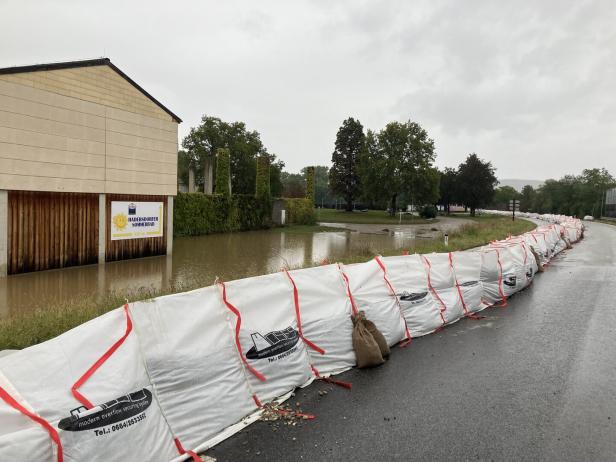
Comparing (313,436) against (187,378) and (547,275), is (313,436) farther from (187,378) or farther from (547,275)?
(547,275)

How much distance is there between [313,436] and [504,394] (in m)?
2.42

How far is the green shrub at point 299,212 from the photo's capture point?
130 feet

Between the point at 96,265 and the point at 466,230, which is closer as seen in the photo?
the point at 96,265

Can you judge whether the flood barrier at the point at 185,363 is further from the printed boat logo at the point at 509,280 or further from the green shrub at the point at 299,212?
the green shrub at the point at 299,212

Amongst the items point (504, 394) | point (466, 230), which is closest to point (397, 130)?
point (466, 230)

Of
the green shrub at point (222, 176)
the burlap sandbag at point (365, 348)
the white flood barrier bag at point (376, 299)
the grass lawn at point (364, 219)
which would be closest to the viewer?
the burlap sandbag at point (365, 348)

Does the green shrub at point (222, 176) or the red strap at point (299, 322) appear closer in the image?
the red strap at point (299, 322)

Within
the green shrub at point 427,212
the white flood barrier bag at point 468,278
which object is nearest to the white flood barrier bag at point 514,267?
the white flood barrier bag at point 468,278

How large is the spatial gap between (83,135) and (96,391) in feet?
44.1

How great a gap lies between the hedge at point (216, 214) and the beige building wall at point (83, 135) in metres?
9.30

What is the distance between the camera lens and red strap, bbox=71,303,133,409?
11.1 ft

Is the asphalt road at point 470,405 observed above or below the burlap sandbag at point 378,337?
below

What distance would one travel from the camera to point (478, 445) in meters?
4.02

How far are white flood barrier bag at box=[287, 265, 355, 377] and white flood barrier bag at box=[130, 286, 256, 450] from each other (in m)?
1.23
